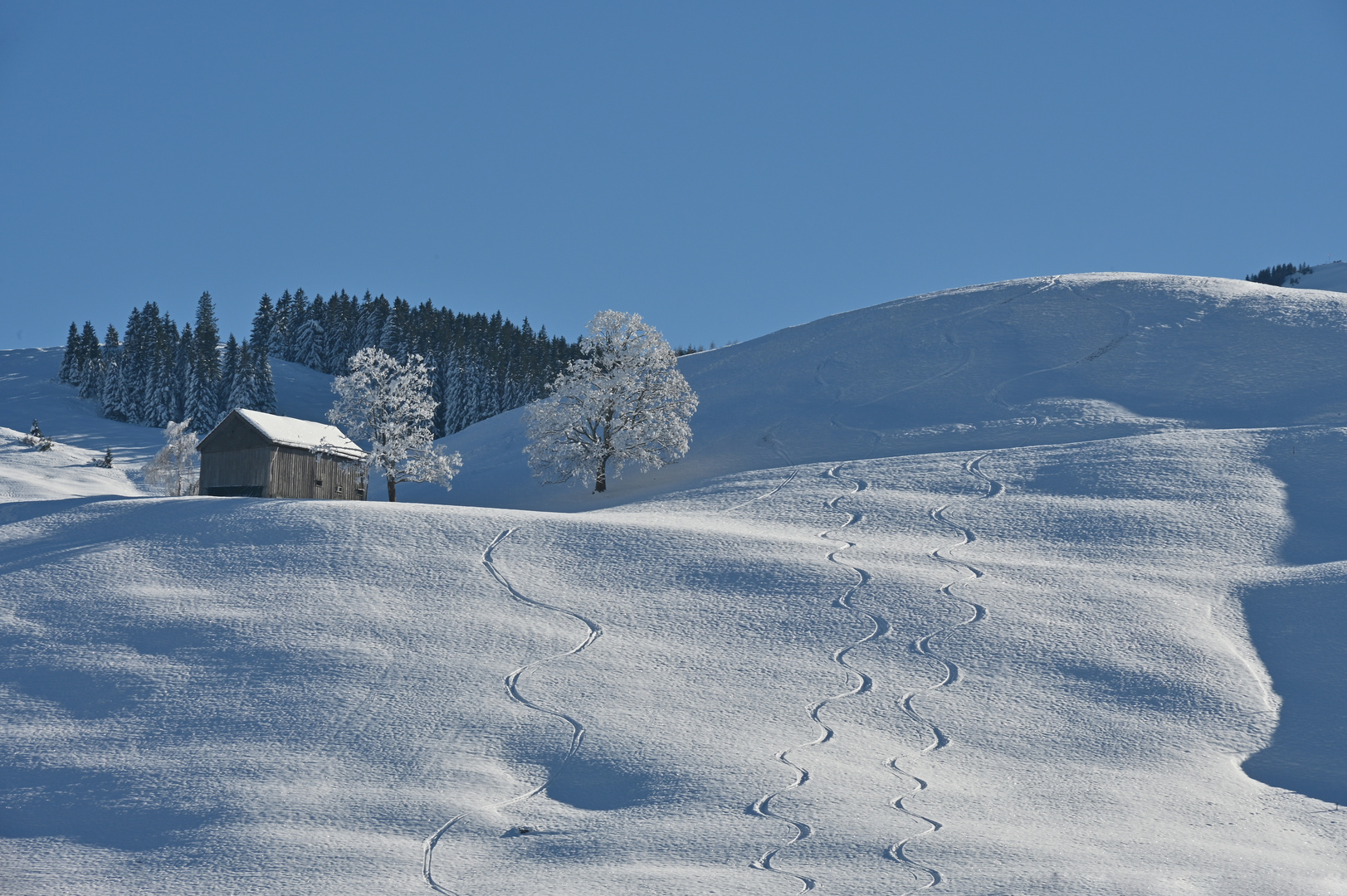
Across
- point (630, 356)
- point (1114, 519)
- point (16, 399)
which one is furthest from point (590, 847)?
point (16, 399)

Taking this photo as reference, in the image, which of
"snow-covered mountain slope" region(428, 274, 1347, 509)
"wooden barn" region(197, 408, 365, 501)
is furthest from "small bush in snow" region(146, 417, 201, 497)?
"wooden barn" region(197, 408, 365, 501)

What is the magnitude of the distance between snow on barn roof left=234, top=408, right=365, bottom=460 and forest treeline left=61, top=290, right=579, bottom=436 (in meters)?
58.8

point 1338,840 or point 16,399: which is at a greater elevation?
point 16,399

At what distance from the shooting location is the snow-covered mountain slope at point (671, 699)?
1566 cm

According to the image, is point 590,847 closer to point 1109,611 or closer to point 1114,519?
point 1109,611

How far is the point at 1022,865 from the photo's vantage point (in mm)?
14992

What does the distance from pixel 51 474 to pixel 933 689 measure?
215ft

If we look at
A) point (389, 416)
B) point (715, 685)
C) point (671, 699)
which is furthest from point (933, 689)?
point (389, 416)

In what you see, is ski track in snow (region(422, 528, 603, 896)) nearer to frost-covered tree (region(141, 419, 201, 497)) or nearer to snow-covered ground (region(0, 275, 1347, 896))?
snow-covered ground (region(0, 275, 1347, 896))

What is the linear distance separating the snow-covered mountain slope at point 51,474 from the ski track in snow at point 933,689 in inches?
1931

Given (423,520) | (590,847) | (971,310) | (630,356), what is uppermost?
(971,310)

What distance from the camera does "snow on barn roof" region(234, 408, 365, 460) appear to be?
4459cm

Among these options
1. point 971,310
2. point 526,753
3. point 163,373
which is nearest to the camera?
point 526,753

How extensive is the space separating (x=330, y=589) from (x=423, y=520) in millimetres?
5695
